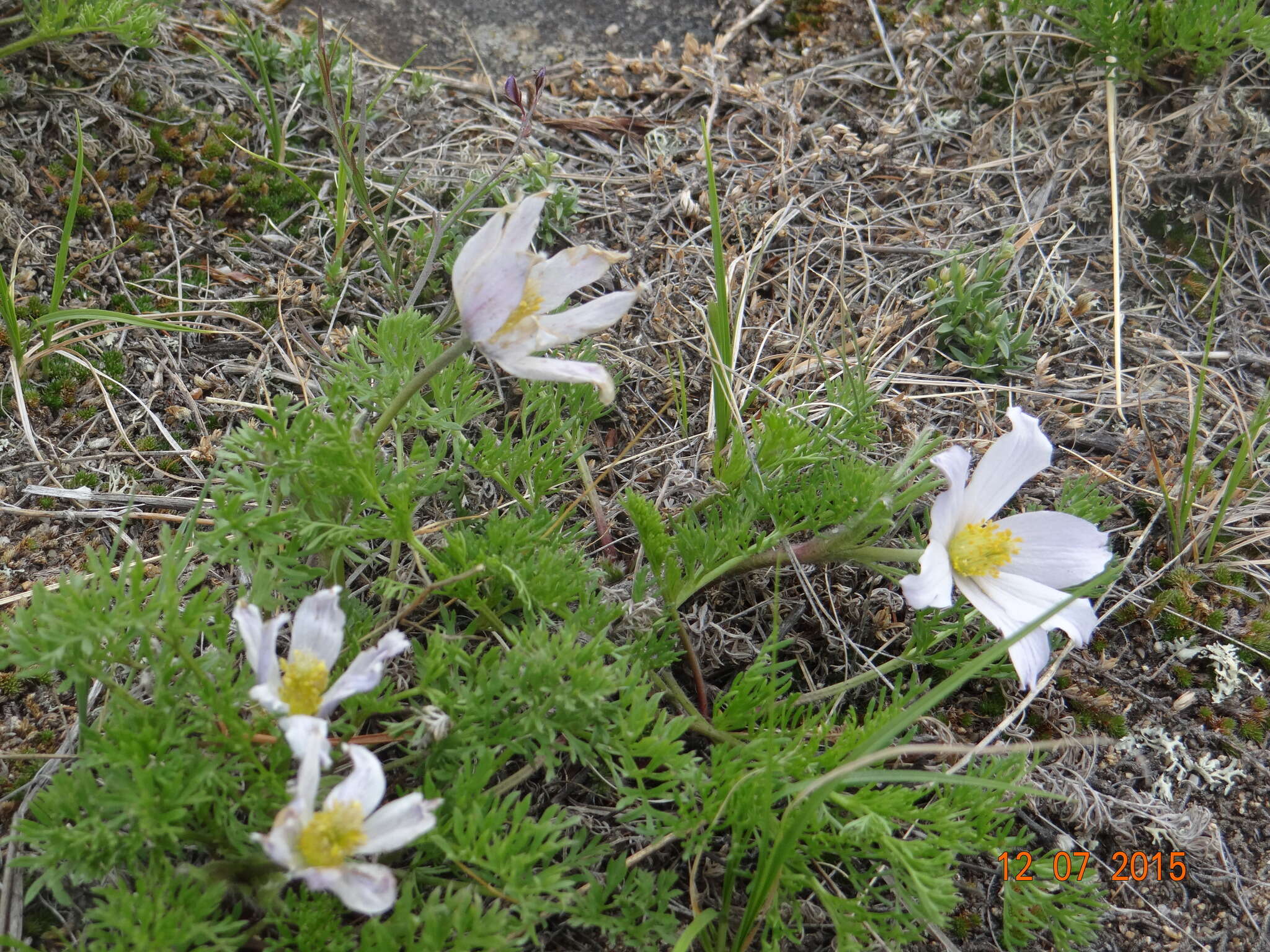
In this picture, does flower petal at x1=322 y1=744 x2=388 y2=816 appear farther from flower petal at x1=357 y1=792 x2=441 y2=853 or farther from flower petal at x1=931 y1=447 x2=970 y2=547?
flower petal at x1=931 y1=447 x2=970 y2=547

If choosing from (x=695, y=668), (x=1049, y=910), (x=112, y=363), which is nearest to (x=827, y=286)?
(x=695, y=668)

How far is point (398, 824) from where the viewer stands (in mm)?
1412

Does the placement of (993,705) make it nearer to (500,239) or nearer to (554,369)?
(554,369)

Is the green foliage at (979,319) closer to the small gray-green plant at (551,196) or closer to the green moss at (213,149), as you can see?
the small gray-green plant at (551,196)

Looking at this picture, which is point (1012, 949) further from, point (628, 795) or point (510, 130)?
point (510, 130)

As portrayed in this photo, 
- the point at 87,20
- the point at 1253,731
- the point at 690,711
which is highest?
the point at 87,20

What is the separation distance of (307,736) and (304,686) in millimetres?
169

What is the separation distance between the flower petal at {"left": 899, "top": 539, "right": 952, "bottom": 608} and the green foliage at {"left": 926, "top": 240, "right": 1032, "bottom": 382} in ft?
3.12

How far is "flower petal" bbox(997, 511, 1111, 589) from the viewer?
195 centimetres

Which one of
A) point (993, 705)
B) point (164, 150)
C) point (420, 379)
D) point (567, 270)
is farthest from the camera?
point (164, 150)

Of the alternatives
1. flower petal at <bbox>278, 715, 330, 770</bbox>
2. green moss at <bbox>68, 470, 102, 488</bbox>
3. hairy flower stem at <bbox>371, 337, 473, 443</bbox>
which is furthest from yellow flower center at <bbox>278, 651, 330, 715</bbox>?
green moss at <bbox>68, 470, 102, 488</bbox>

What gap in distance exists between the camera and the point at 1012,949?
6.14 ft

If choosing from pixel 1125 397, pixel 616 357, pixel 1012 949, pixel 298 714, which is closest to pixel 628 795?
pixel 298 714

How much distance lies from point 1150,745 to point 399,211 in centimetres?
242
